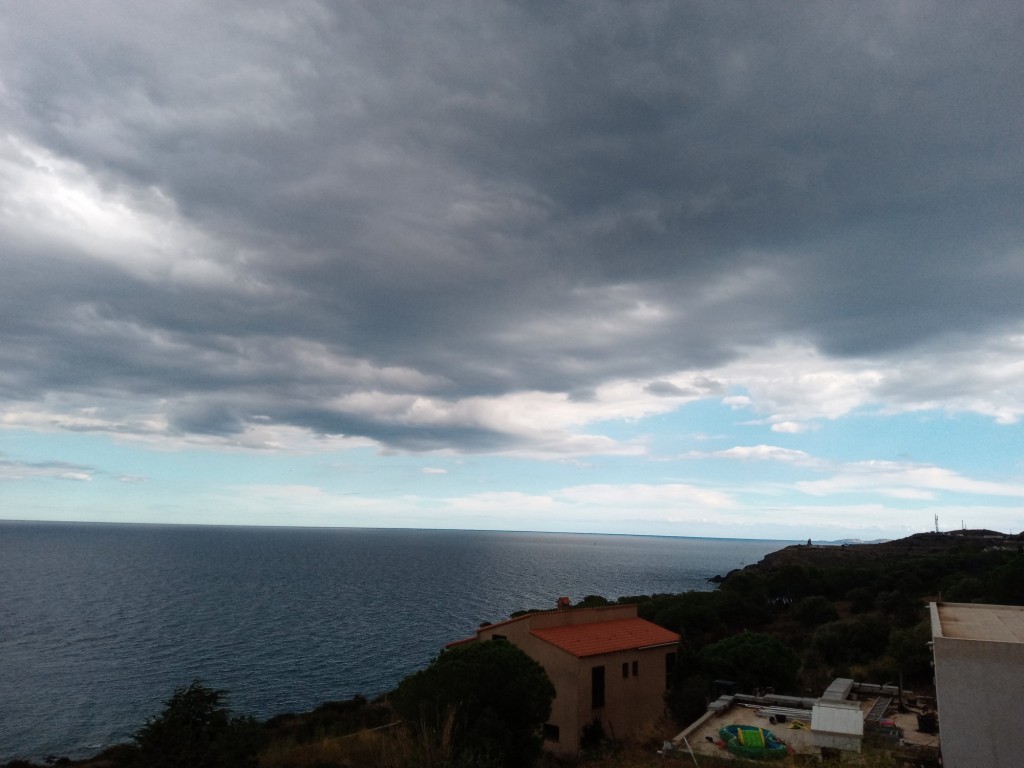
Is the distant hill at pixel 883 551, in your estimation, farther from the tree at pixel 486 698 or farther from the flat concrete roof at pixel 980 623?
the tree at pixel 486 698

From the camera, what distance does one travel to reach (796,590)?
254 ft

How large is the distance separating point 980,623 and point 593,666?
542 inches

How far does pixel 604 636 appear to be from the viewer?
29.2 m

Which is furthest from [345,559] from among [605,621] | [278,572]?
[605,621]

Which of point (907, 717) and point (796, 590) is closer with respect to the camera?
point (907, 717)

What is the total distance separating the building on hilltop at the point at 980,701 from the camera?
14.2 m

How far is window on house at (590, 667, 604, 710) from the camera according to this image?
2658 centimetres

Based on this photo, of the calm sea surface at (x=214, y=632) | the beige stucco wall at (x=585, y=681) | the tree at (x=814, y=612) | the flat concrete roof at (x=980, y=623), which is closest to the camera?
the flat concrete roof at (x=980, y=623)

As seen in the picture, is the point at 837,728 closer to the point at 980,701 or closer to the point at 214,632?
the point at 980,701

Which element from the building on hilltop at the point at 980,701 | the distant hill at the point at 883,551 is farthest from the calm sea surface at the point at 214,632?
the building on hilltop at the point at 980,701

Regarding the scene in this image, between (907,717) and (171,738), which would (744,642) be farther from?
(171,738)

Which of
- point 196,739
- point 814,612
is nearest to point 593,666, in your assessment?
point 196,739

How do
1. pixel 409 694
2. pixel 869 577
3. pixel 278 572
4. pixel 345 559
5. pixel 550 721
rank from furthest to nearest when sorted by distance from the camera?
pixel 345 559, pixel 278 572, pixel 869 577, pixel 550 721, pixel 409 694

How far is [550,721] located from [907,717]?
1341 cm
